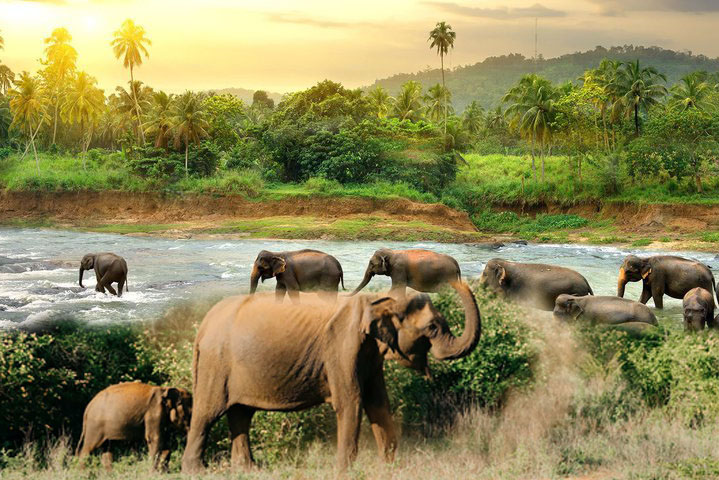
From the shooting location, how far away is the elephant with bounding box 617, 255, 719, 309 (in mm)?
18078

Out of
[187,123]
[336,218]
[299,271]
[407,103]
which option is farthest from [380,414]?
[407,103]

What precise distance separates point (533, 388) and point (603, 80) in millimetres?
55934

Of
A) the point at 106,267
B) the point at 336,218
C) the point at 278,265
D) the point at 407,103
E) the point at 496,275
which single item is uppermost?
the point at 407,103

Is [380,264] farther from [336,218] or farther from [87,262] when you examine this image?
[336,218]

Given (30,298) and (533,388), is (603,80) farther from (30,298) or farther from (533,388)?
(533,388)

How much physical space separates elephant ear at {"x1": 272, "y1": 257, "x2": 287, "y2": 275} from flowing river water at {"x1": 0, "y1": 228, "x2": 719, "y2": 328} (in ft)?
12.6

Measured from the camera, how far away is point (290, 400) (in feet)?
24.8

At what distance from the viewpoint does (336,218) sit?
49281 mm

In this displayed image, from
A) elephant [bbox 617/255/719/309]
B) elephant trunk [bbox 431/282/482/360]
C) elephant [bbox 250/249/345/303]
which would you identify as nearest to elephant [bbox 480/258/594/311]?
elephant [bbox 617/255/719/309]

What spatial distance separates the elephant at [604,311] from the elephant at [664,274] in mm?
4403

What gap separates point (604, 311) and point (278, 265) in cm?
571

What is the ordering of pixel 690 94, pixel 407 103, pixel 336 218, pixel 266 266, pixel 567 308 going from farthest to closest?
pixel 407 103, pixel 690 94, pixel 336 218, pixel 266 266, pixel 567 308

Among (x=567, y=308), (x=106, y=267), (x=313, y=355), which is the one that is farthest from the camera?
(x=106, y=267)

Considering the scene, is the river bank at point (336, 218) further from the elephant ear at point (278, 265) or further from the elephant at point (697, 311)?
the elephant at point (697, 311)
